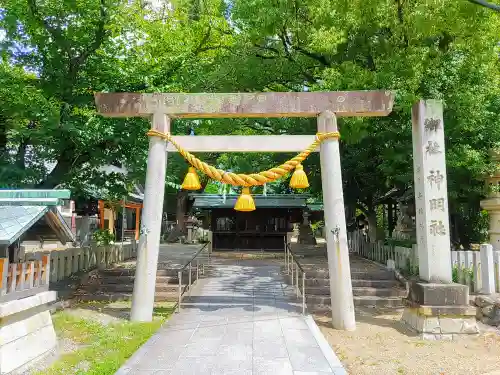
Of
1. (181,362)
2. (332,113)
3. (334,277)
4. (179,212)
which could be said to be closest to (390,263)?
(334,277)

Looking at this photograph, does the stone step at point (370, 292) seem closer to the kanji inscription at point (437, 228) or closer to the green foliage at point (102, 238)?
the kanji inscription at point (437, 228)

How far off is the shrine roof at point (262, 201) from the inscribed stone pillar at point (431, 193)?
13.7 m

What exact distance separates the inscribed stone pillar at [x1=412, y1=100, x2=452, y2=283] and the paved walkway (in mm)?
2726

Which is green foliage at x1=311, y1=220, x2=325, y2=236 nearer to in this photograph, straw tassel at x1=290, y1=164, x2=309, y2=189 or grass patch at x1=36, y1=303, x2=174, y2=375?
straw tassel at x1=290, y1=164, x2=309, y2=189

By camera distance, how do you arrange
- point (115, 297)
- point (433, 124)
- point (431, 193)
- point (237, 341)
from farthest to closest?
point (115, 297), point (433, 124), point (431, 193), point (237, 341)

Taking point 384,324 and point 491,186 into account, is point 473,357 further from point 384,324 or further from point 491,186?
point 491,186

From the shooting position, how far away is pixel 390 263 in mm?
13289

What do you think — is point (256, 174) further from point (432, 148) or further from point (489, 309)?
point (489, 309)

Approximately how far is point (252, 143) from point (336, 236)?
2.59 m

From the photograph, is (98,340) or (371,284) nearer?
(98,340)

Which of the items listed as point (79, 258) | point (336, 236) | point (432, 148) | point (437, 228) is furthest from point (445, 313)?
point (79, 258)

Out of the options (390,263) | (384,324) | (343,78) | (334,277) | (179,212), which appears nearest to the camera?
(334,277)

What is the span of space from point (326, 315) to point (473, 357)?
359 centimetres

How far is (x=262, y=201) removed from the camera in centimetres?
2278
